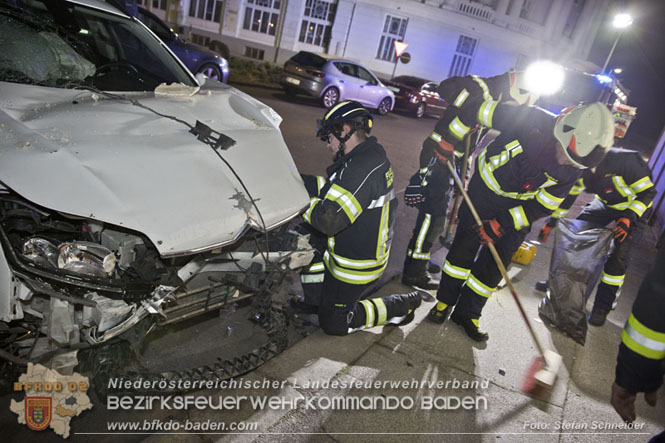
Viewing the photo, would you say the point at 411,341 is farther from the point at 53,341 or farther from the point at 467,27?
the point at 467,27

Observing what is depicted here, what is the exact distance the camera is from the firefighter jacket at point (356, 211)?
8.68 feet

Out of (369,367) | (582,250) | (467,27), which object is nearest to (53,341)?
(369,367)

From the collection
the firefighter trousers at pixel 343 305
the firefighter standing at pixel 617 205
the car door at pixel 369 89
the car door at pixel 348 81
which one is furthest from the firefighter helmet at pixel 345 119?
the car door at pixel 369 89

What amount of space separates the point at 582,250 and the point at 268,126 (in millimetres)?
2851

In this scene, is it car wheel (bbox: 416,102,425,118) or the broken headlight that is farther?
car wheel (bbox: 416,102,425,118)

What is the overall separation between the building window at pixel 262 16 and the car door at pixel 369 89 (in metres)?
10.4

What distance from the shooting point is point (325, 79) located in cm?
1220

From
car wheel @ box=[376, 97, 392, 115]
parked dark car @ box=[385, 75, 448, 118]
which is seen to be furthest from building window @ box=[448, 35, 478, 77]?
car wheel @ box=[376, 97, 392, 115]

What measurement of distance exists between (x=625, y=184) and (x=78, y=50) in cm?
448

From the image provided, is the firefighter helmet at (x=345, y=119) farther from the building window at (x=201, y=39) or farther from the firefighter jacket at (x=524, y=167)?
the building window at (x=201, y=39)

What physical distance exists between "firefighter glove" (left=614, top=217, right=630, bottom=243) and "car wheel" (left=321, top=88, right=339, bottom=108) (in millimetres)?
9654

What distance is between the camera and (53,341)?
1.92 metres

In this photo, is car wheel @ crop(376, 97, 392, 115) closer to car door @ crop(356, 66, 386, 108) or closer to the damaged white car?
car door @ crop(356, 66, 386, 108)

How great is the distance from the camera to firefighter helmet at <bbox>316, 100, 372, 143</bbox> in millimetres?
2809
